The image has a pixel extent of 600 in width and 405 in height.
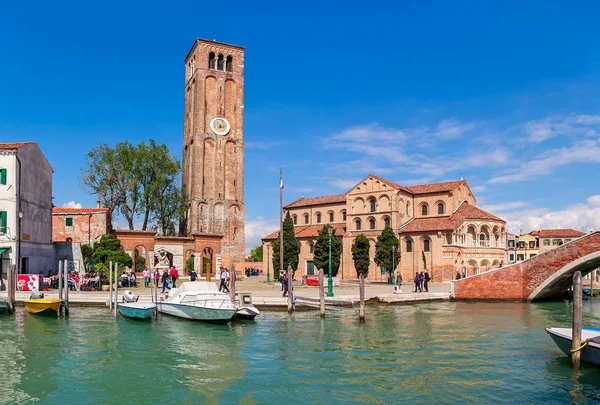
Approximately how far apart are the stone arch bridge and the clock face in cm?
3220

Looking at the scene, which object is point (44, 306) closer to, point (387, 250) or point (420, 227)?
point (387, 250)

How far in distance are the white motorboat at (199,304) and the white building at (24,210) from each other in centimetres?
1086

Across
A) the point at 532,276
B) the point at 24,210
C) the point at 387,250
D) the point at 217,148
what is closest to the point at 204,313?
the point at 24,210

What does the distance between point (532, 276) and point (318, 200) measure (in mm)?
30545

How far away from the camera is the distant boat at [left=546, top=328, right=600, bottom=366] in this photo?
12.9 meters

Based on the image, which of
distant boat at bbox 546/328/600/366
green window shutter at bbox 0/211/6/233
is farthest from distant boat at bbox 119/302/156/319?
distant boat at bbox 546/328/600/366

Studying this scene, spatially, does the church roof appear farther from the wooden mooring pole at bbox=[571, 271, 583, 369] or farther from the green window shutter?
the wooden mooring pole at bbox=[571, 271, 583, 369]

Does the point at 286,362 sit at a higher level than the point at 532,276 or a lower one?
lower

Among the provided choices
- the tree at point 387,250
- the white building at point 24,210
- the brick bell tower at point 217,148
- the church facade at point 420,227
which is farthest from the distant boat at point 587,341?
the brick bell tower at point 217,148

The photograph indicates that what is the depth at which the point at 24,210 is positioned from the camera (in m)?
29.8

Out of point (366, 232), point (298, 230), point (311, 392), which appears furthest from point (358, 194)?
point (311, 392)

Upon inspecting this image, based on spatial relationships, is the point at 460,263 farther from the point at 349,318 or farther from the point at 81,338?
the point at 81,338

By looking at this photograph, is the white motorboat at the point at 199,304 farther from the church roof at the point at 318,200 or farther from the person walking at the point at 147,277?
the church roof at the point at 318,200

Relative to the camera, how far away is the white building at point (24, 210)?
28547mm
